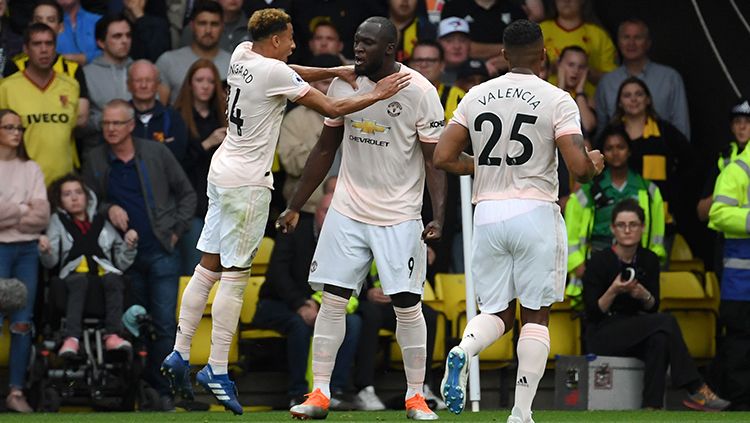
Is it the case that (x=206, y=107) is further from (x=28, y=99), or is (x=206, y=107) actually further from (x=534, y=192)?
(x=534, y=192)

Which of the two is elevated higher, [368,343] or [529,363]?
[529,363]

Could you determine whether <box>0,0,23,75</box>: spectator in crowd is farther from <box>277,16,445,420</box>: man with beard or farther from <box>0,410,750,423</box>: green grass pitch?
<box>277,16,445,420</box>: man with beard

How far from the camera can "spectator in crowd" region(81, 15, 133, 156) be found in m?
15.0

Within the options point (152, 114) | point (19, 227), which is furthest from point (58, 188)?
point (152, 114)

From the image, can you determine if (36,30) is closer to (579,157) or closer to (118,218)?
(118,218)

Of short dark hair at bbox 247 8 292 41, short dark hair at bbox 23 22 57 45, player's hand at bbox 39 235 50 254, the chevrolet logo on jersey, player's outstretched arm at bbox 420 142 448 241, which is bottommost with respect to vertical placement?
player's hand at bbox 39 235 50 254

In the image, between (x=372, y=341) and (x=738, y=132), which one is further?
(x=738, y=132)

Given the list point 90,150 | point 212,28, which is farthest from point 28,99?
point 212,28

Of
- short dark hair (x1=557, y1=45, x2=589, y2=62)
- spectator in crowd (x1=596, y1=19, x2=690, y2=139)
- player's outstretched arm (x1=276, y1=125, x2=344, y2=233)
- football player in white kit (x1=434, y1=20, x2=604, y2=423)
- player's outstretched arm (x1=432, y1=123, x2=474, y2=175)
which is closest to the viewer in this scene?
football player in white kit (x1=434, y1=20, x2=604, y2=423)

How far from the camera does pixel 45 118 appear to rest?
14414 millimetres

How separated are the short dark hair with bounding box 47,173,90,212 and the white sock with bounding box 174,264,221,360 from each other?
2.99 meters

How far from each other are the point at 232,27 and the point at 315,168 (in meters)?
4.99

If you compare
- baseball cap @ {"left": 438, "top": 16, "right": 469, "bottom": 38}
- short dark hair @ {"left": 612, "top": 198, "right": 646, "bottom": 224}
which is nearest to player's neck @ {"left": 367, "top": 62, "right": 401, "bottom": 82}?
short dark hair @ {"left": 612, "top": 198, "right": 646, "bottom": 224}

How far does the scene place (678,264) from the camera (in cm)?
1532
